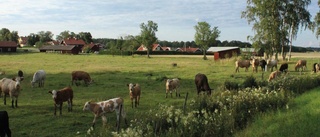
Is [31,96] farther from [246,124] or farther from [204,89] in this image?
[246,124]

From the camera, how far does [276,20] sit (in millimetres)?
45594

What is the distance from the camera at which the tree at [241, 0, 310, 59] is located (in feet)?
147

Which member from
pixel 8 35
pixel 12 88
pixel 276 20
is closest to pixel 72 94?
pixel 12 88

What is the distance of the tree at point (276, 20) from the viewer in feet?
147

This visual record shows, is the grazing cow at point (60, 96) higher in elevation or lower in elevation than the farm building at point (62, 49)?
lower

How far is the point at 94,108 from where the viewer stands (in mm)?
11977

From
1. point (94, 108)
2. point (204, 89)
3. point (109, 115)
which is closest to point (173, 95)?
point (204, 89)

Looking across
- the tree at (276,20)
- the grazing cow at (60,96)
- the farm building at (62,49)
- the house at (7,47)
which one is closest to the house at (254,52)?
the tree at (276,20)

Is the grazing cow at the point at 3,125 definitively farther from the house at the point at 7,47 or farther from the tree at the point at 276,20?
the house at the point at 7,47

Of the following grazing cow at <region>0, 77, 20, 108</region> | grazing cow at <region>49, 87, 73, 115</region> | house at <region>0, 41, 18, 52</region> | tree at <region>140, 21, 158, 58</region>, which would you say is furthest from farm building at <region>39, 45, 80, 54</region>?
grazing cow at <region>49, 87, 73, 115</region>

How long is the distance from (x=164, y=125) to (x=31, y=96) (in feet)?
41.7

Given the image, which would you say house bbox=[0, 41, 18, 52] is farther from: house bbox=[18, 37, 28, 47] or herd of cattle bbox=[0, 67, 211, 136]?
herd of cattle bbox=[0, 67, 211, 136]

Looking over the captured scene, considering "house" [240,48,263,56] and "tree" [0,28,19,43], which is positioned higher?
"tree" [0,28,19,43]

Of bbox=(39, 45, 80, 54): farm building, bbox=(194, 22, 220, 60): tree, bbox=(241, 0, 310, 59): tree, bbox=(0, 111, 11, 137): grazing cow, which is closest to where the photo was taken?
bbox=(0, 111, 11, 137): grazing cow
